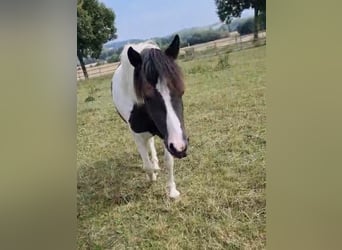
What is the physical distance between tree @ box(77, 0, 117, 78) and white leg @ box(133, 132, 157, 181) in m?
0.38

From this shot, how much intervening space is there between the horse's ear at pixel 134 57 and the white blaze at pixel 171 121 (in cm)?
15

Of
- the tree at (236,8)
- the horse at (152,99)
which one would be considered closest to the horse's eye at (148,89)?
the horse at (152,99)

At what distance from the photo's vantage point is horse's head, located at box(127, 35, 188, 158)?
2.00 meters

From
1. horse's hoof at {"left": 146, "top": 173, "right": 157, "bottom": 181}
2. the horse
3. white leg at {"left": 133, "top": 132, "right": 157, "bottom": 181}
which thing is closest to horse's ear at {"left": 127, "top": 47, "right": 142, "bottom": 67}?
the horse

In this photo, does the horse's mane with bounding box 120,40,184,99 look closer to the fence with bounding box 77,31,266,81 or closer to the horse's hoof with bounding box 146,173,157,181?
the fence with bounding box 77,31,266,81
